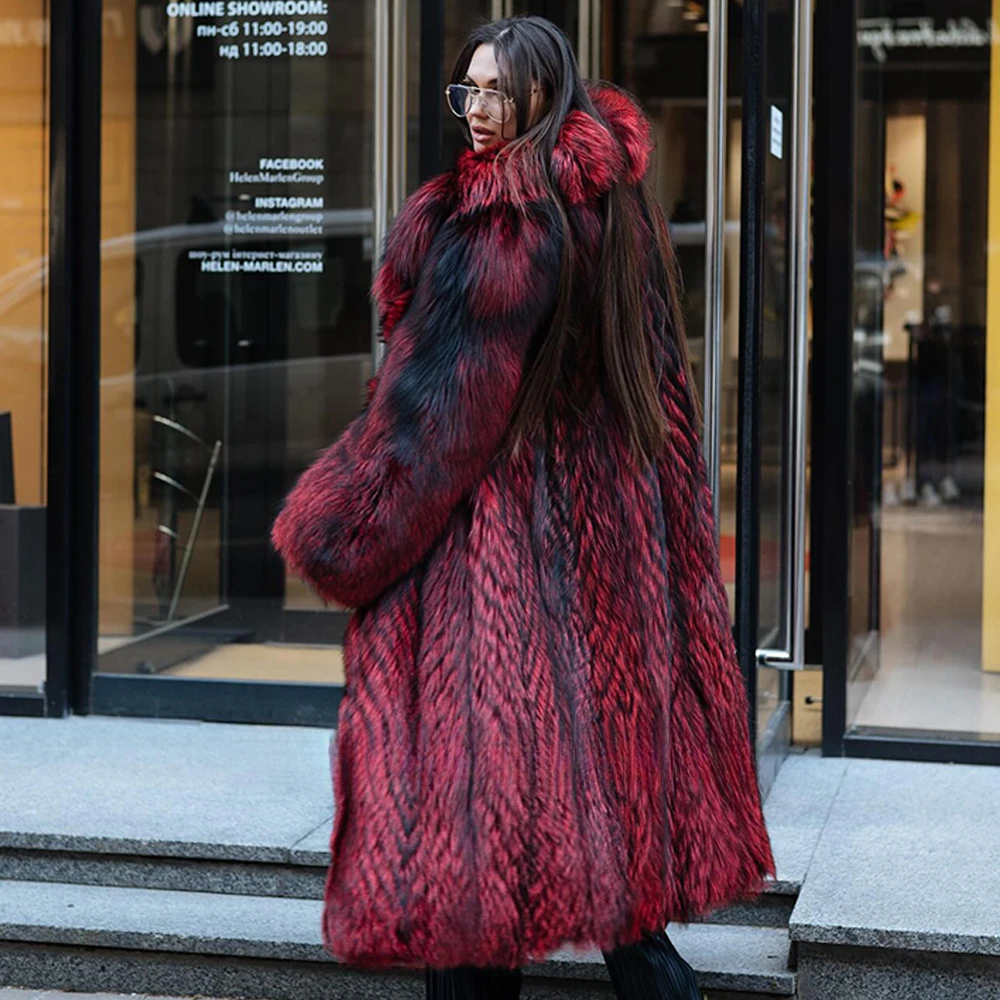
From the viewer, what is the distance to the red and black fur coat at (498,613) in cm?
291

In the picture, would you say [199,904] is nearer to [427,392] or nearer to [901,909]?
[901,909]

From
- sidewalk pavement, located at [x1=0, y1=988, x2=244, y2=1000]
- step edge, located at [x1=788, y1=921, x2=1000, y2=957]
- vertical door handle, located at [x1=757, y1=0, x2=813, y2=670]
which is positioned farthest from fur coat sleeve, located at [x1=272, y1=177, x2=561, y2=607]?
vertical door handle, located at [x1=757, y1=0, x2=813, y2=670]

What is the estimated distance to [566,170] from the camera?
2891 millimetres

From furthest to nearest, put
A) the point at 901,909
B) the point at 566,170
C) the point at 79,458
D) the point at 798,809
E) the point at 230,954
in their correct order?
the point at 79,458, the point at 798,809, the point at 230,954, the point at 901,909, the point at 566,170

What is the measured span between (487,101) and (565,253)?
28 centimetres

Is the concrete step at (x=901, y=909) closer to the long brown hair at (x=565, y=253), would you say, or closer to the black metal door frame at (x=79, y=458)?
the long brown hair at (x=565, y=253)

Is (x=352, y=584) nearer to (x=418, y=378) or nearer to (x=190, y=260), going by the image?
(x=418, y=378)

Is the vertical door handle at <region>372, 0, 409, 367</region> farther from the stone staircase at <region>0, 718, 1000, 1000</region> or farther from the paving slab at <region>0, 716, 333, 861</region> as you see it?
the stone staircase at <region>0, 718, 1000, 1000</region>

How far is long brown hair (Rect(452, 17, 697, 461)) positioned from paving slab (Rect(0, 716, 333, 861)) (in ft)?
5.77

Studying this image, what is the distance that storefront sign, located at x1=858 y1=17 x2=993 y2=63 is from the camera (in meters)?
5.41

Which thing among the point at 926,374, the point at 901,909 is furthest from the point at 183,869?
the point at 926,374

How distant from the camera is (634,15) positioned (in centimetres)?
665

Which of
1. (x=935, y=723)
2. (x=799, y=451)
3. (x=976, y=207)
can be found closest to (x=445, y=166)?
(x=799, y=451)

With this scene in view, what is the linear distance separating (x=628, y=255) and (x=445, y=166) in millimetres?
2203
